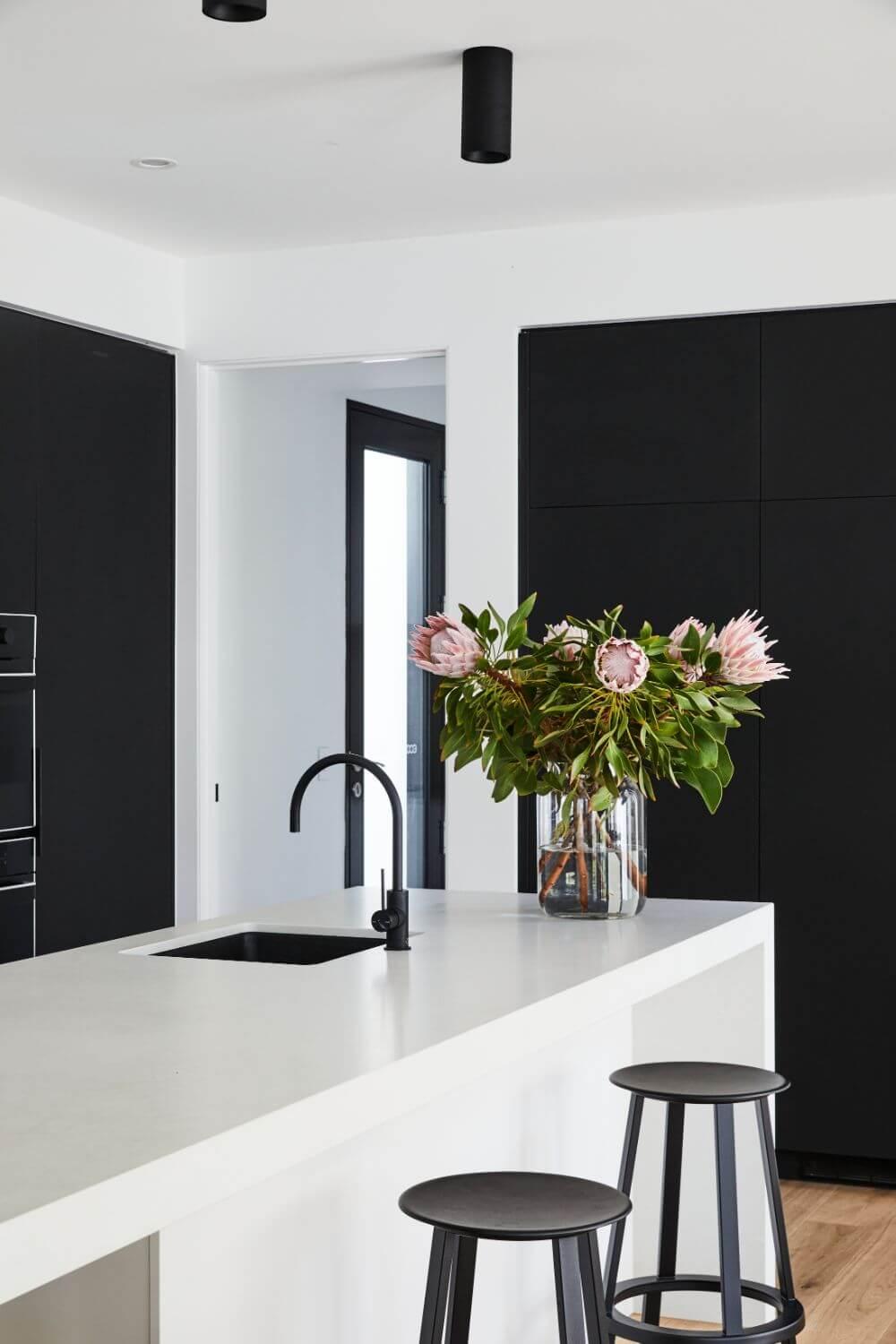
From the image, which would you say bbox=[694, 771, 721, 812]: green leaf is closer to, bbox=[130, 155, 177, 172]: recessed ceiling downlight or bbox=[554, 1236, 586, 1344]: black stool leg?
bbox=[554, 1236, 586, 1344]: black stool leg

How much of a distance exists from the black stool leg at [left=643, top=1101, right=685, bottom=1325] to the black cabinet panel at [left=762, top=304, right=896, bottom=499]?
220 cm

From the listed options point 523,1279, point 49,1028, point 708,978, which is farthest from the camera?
point 708,978

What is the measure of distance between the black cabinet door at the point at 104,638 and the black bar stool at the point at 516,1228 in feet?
9.23

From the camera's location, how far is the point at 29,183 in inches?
176

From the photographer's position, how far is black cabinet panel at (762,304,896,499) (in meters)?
4.61

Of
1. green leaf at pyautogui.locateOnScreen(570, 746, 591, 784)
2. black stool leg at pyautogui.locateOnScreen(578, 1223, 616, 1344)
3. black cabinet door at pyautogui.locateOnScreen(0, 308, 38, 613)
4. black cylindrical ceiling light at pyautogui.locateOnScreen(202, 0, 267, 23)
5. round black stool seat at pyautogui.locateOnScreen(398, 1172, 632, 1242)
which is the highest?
black cylindrical ceiling light at pyautogui.locateOnScreen(202, 0, 267, 23)

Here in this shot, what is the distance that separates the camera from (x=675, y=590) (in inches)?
190

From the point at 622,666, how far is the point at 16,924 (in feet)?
7.88

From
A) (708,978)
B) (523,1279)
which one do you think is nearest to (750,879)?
(708,978)

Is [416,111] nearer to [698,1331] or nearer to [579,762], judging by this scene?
[579,762]

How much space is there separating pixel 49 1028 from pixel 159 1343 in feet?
1.26

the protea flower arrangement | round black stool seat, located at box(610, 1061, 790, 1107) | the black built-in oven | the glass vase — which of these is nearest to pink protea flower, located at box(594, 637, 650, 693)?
the protea flower arrangement

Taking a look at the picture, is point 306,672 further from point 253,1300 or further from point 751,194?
point 253,1300

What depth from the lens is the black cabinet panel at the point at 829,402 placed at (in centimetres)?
461
